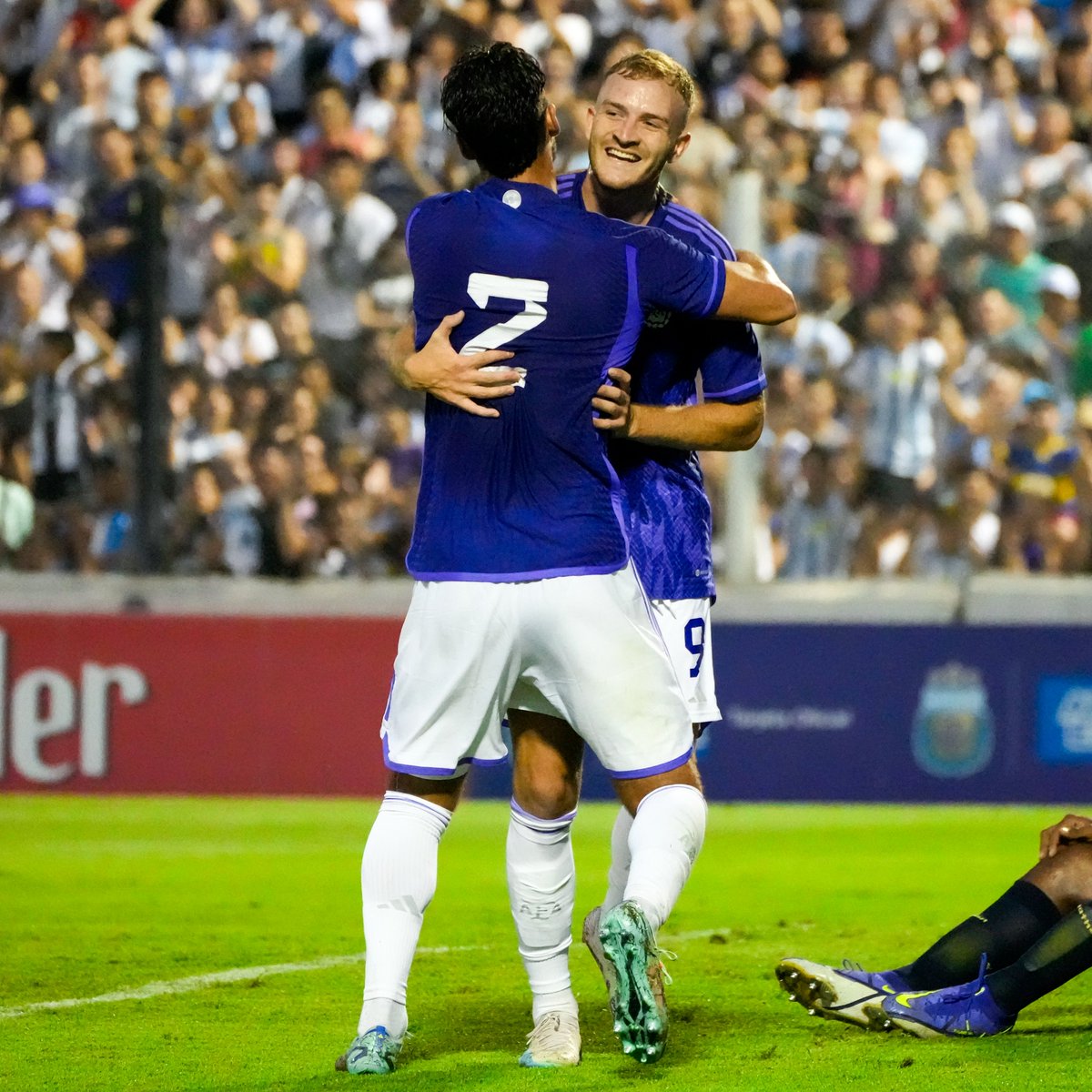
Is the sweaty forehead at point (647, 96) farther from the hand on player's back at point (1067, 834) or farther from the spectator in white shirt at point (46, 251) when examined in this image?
the spectator in white shirt at point (46, 251)

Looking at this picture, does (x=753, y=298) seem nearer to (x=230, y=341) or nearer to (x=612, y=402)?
(x=612, y=402)

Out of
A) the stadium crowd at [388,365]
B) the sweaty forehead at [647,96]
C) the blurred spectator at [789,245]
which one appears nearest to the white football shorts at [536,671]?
the sweaty forehead at [647,96]

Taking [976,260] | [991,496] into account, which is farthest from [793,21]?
[991,496]

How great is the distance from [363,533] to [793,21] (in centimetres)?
479

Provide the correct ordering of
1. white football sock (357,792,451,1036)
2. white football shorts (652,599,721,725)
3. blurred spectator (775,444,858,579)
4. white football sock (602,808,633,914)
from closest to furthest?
white football sock (357,792,451,1036) → white football shorts (652,599,721,725) → white football sock (602,808,633,914) → blurred spectator (775,444,858,579)

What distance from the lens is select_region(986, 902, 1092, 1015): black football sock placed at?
156 inches

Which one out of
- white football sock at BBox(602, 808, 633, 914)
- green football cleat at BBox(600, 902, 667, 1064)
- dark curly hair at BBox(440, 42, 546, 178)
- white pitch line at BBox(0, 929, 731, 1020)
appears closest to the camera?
green football cleat at BBox(600, 902, 667, 1064)

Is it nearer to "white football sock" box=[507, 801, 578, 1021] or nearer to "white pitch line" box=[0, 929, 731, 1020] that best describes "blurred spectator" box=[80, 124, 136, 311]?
"white pitch line" box=[0, 929, 731, 1020]

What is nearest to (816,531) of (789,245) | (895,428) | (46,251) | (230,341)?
(895,428)

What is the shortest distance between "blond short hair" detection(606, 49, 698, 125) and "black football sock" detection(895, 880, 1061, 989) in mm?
1838

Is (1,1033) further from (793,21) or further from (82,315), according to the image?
(793,21)

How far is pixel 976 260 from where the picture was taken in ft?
30.8

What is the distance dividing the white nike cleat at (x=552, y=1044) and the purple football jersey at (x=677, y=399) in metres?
0.98

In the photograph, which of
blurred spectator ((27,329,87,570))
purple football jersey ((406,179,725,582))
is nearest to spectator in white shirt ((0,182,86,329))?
blurred spectator ((27,329,87,570))
